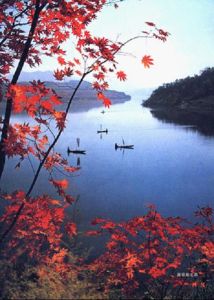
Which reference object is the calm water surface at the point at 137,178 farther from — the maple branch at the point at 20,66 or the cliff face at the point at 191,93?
the cliff face at the point at 191,93

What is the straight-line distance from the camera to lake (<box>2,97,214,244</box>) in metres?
31.8

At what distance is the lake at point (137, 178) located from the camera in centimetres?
3175

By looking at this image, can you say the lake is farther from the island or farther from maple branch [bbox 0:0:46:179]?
the island

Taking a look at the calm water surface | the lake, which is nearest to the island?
the calm water surface

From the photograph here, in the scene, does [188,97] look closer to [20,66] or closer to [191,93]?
[191,93]

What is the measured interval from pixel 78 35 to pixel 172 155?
56.3m

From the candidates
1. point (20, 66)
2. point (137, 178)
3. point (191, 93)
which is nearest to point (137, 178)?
point (137, 178)

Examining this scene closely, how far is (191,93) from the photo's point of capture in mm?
154750

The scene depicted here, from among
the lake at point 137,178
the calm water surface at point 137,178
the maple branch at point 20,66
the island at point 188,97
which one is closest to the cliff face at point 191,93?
the island at point 188,97

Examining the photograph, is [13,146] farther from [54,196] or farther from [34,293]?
[54,196]

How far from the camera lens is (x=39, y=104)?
703cm

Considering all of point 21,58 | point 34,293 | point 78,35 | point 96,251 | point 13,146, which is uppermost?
point 78,35

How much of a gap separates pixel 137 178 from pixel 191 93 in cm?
11912

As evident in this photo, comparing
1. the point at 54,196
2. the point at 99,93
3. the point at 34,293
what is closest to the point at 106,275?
the point at 34,293
